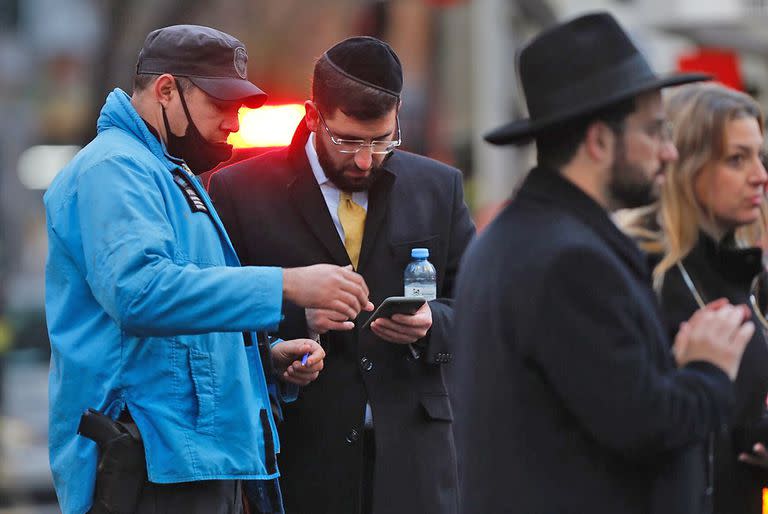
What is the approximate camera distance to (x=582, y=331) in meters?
3.24

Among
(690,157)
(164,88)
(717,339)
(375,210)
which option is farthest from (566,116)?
(375,210)

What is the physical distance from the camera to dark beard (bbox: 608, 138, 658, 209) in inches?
135

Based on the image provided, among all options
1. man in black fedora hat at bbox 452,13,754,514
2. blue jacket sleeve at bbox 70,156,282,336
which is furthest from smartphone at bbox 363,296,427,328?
man in black fedora hat at bbox 452,13,754,514

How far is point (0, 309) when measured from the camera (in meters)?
14.0

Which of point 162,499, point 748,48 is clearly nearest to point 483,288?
point 162,499

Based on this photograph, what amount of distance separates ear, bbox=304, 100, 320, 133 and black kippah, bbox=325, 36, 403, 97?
0.16 m

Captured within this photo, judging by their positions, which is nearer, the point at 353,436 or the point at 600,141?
the point at 600,141

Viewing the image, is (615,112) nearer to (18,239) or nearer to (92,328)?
(92,328)

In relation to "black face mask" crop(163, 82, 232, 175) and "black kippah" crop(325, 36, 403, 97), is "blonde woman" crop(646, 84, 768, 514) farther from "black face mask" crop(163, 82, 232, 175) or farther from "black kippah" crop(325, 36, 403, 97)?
"black face mask" crop(163, 82, 232, 175)

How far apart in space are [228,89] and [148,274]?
→ 2.28 feet

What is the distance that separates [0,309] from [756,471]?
10763mm

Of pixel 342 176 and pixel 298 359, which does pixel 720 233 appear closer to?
pixel 342 176

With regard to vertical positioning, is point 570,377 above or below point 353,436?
above

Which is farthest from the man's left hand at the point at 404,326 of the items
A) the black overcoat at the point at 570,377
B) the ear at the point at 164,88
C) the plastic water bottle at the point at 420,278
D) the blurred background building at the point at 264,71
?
the blurred background building at the point at 264,71
